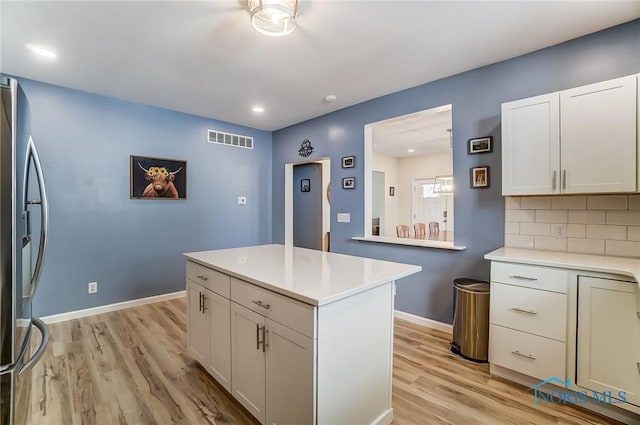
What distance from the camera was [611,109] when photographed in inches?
73.0

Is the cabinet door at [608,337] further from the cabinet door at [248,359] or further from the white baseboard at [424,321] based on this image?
the cabinet door at [248,359]

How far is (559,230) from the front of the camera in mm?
2279

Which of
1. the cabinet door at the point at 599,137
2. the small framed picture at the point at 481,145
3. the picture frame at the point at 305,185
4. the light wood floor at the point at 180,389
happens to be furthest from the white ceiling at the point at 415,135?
the light wood floor at the point at 180,389

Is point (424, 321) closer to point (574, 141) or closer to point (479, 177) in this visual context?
point (479, 177)

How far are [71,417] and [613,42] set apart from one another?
437cm

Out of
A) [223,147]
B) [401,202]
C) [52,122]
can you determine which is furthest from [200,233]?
[401,202]

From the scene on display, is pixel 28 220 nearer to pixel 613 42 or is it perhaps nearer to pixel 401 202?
pixel 613 42

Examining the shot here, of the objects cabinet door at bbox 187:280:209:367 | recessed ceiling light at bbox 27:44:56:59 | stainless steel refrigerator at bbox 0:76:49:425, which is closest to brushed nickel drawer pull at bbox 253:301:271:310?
cabinet door at bbox 187:280:209:367

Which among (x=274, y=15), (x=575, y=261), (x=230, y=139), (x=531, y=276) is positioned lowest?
(x=531, y=276)

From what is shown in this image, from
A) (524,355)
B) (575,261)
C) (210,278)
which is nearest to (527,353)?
(524,355)

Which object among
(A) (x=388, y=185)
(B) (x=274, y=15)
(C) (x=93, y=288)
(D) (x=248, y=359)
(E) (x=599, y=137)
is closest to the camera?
(D) (x=248, y=359)

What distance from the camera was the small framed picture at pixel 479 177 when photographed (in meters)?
2.61

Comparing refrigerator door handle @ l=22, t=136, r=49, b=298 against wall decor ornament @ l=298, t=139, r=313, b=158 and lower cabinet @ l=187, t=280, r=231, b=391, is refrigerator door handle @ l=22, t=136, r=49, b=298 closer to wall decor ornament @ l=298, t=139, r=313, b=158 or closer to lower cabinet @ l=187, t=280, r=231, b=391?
lower cabinet @ l=187, t=280, r=231, b=391

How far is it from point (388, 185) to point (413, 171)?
0.78 metres
